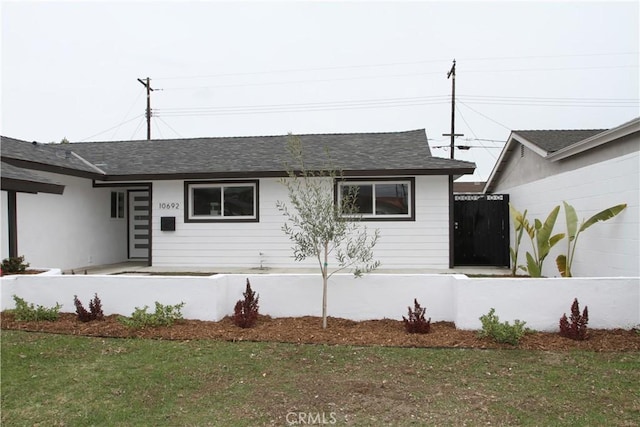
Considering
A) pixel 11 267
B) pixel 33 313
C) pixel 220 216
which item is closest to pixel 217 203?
pixel 220 216

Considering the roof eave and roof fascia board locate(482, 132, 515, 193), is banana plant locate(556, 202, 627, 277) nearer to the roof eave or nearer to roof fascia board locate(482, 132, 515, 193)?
the roof eave

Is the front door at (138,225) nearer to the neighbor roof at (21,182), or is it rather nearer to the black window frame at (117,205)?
the black window frame at (117,205)

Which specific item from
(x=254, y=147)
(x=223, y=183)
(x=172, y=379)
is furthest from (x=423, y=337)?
(x=254, y=147)

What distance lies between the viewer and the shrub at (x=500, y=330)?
5059mm

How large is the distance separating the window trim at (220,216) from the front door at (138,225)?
2467 millimetres

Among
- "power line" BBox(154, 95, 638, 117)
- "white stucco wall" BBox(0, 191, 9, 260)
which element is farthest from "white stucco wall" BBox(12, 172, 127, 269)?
"power line" BBox(154, 95, 638, 117)

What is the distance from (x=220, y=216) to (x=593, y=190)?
8.54 m

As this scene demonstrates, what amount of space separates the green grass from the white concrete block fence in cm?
92

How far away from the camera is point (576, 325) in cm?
527

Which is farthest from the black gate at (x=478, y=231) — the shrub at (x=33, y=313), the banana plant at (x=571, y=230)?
the shrub at (x=33, y=313)

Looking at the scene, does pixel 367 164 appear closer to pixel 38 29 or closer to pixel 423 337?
pixel 423 337

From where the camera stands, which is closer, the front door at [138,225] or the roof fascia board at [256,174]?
the roof fascia board at [256,174]

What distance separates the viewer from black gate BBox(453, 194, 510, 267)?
1156 centimetres

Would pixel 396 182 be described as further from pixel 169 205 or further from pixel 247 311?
pixel 247 311
